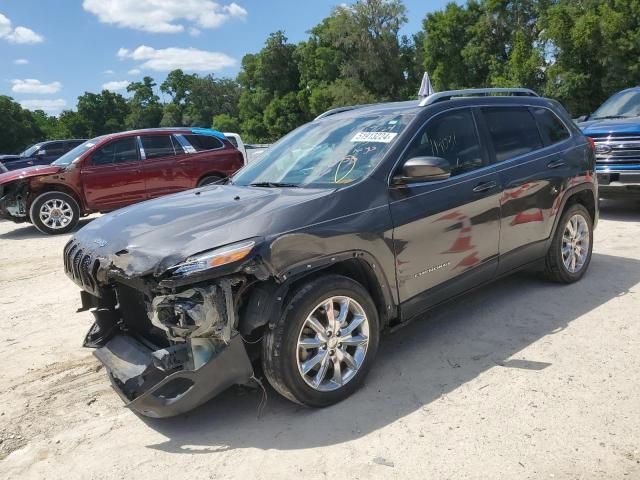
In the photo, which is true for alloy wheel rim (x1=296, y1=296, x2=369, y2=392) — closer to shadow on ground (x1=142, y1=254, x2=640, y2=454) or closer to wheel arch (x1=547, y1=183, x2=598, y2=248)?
shadow on ground (x1=142, y1=254, x2=640, y2=454)

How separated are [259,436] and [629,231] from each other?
6.44m

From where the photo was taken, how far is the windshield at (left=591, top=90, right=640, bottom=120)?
907cm

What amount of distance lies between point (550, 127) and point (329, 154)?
238 centimetres

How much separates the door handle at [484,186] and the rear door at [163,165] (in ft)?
25.3

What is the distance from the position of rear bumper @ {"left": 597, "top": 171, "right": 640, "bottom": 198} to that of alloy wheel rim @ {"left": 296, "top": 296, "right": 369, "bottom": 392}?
20.7 feet

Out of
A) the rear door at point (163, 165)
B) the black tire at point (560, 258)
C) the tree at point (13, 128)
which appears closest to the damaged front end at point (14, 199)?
the rear door at point (163, 165)

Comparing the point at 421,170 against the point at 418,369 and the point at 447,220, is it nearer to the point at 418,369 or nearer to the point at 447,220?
the point at 447,220

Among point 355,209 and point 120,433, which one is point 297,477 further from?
point 355,209

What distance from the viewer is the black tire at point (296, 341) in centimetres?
304

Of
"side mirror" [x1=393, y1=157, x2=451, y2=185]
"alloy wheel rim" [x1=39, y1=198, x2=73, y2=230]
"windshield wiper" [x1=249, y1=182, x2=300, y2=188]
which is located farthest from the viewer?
"alloy wheel rim" [x1=39, y1=198, x2=73, y2=230]

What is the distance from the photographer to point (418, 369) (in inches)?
148

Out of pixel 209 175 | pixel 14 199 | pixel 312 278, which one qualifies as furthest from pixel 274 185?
pixel 14 199

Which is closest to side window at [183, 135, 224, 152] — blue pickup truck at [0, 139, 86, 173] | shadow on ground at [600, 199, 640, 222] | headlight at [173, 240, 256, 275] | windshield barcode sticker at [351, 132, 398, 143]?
shadow on ground at [600, 199, 640, 222]

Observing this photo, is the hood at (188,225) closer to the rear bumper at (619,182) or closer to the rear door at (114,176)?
the rear bumper at (619,182)
